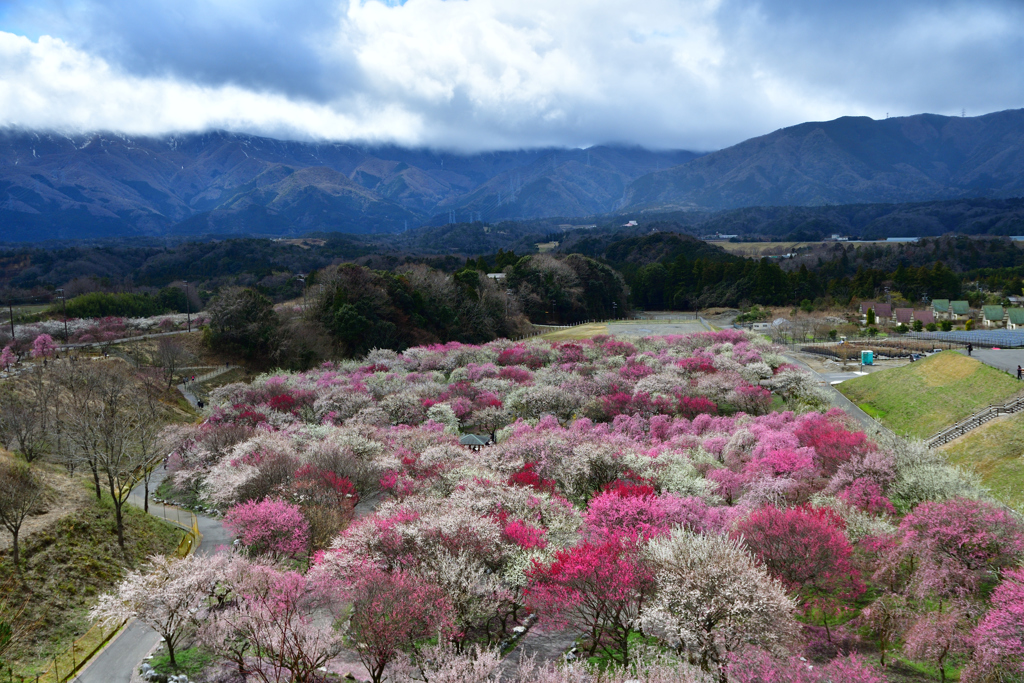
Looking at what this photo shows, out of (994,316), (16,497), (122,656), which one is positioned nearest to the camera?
(122,656)

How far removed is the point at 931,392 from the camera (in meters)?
38.3

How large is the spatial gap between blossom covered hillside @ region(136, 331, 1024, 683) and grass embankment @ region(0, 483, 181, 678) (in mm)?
3292

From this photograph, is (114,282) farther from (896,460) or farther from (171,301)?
(896,460)

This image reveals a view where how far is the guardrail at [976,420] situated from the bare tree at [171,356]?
50954mm

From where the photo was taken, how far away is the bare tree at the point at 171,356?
161 feet

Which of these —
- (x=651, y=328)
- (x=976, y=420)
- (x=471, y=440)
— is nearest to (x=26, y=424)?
(x=471, y=440)

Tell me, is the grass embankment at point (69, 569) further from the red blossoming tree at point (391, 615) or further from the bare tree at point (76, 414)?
the red blossoming tree at point (391, 615)

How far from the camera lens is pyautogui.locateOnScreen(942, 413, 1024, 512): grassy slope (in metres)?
23.0

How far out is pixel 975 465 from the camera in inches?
1024

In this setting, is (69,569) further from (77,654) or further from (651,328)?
(651,328)

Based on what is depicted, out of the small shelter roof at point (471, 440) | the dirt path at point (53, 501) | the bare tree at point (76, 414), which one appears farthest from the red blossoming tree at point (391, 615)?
the small shelter roof at point (471, 440)

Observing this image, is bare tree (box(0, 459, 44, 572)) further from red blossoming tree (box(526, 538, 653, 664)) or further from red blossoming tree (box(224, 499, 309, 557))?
red blossoming tree (box(526, 538, 653, 664))

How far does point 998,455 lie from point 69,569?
36.4 m

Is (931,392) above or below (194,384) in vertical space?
above
